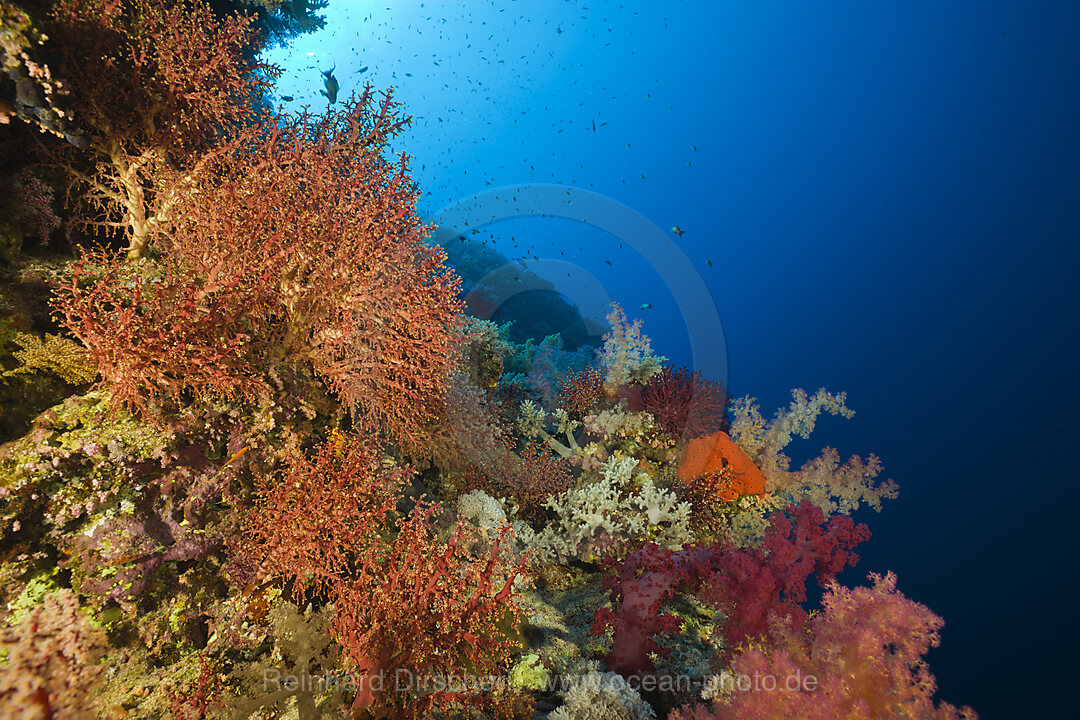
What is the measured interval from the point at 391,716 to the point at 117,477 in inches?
70.4

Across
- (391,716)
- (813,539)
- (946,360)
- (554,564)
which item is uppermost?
(946,360)

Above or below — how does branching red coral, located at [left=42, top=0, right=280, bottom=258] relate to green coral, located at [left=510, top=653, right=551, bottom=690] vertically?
above

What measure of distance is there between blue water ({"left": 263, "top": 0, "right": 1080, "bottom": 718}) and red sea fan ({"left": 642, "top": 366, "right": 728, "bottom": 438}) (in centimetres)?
491

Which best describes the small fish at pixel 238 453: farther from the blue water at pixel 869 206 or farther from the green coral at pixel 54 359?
the blue water at pixel 869 206

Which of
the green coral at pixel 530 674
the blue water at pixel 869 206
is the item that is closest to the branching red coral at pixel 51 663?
the green coral at pixel 530 674

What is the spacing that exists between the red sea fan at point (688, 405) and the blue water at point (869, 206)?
193 inches

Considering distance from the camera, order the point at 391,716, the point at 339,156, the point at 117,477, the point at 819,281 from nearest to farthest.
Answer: the point at 391,716 → the point at 117,477 → the point at 339,156 → the point at 819,281

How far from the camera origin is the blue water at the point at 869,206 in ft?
85.1

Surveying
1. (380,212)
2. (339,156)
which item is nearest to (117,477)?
(380,212)

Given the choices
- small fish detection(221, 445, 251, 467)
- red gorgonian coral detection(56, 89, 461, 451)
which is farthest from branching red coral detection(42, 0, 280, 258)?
small fish detection(221, 445, 251, 467)

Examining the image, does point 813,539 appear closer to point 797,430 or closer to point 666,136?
point 797,430

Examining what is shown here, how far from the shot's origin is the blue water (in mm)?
25953

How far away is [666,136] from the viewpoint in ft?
332

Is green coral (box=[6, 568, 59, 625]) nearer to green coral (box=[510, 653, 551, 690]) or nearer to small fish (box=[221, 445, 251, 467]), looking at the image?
small fish (box=[221, 445, 251, 467])
